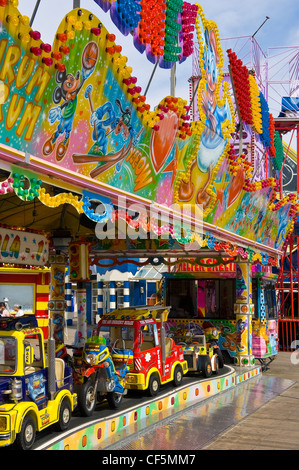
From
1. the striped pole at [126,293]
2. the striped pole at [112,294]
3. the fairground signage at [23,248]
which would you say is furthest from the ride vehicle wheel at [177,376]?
the striped pole at [112,294]

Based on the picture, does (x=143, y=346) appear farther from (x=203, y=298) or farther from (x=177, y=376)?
(x=203, y=298)

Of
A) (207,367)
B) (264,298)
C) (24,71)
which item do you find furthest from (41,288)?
(24,71)

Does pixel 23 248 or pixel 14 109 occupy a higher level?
pixel 14 109

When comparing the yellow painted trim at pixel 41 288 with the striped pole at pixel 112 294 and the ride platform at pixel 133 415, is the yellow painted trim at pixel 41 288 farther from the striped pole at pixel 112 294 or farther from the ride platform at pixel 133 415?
the striped pole at pixel 112 294

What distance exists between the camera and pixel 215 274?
17.0 m

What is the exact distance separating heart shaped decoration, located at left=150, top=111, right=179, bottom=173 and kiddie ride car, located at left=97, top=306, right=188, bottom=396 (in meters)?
2.86

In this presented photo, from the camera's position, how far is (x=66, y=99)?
259 inches

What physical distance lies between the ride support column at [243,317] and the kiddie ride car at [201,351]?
1.16m

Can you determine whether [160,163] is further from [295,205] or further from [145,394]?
[295,205]

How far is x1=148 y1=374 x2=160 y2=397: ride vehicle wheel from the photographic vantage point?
1022 cm

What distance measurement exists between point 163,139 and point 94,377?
3.76 metres

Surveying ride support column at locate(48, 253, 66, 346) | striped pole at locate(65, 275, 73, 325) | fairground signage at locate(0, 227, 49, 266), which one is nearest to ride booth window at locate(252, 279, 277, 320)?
ride support column at locate(48, 253, 66, 346)

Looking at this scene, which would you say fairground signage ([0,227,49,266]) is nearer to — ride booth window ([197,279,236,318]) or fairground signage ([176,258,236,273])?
fairground signage ([176,258,236,273])

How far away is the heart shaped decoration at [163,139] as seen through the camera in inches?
349
